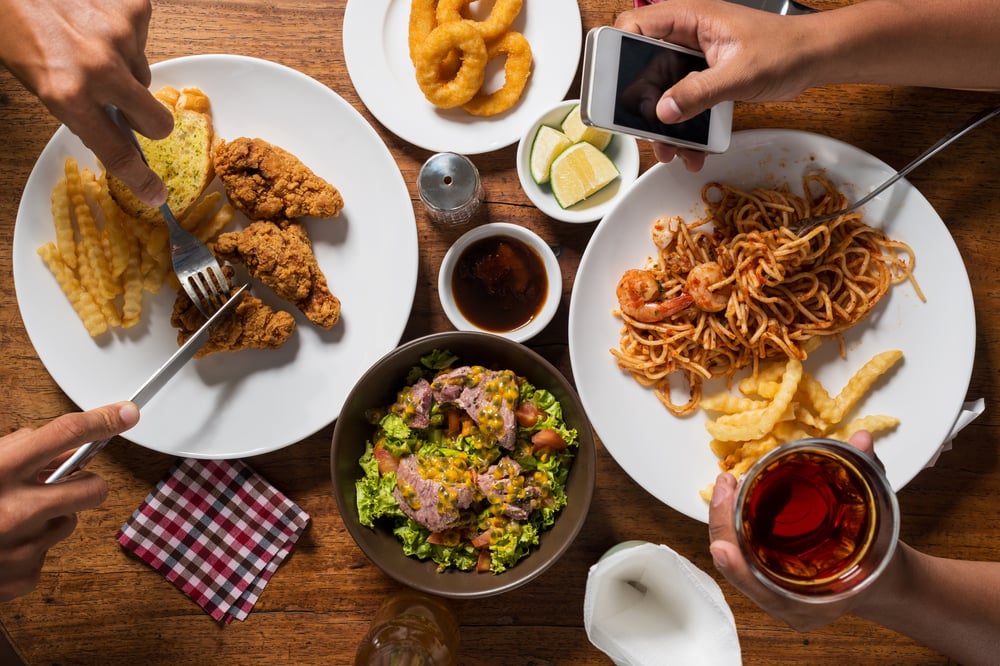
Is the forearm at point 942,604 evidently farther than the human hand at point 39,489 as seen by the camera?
Yes

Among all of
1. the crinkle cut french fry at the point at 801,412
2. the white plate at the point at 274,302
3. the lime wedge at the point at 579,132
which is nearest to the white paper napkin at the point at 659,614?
the crinkle cut french fry at the point at 801,412

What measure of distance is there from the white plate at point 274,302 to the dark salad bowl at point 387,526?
0.77 ft

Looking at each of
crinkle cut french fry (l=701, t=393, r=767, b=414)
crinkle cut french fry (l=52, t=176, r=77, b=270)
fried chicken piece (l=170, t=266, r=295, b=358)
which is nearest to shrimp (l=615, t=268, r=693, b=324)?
crinkle cut french fry (l=701, t=393, r=767, b=414)

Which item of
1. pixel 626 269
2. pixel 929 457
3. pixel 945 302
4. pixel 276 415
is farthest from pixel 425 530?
pixel 945 302

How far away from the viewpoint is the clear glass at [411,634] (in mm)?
2668

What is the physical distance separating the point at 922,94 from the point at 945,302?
35.2 inches

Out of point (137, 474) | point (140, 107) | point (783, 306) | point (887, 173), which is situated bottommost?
point (137, 474)

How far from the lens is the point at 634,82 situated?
233 centimetres

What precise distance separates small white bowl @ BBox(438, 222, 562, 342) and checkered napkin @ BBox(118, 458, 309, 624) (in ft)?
3.33

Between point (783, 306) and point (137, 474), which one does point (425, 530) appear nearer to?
point (137, 474)

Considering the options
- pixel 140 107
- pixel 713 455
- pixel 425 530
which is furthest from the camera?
pixel 713 455

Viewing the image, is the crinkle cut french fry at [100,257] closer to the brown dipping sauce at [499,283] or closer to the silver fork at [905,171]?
the brown dipping sauce at [499,283]

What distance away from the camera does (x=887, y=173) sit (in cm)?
262

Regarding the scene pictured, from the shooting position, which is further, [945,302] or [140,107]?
[945,302]
